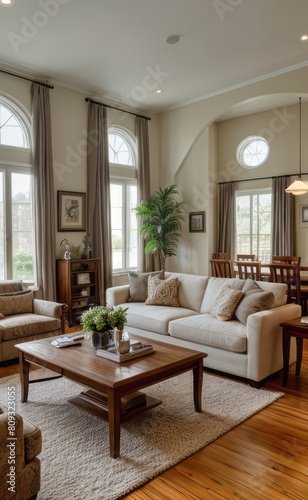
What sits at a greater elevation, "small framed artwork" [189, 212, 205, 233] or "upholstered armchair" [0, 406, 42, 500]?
"small framed artwork" [189, 212, 205, 233]

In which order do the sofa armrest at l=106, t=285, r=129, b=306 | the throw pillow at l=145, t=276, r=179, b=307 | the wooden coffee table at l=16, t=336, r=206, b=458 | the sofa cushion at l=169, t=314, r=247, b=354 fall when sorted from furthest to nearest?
the sofa armrest at l=106, t=285, r=129, b=306, the throw pillow at l=145, t=276, r=179, b=307, the sofa cushion at l=169, t=314, r=247, b=354, the wooden coffee table at l=16, t=336, r=206, b=458

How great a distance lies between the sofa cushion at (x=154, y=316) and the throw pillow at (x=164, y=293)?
0.27ft

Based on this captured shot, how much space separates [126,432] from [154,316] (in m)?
1.72

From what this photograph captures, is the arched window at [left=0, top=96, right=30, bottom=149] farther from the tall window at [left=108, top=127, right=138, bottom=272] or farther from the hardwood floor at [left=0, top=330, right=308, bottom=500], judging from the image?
the hardwood floor at [left=0, top=330, right=308, bottom=500]

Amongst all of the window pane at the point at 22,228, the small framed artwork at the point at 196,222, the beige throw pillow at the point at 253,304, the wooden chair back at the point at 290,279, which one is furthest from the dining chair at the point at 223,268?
the window pane at the point at 22,228

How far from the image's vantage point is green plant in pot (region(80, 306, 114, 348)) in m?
2.90

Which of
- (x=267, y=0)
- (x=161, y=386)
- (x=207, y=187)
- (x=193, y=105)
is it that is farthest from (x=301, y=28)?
(x=161, y=386)

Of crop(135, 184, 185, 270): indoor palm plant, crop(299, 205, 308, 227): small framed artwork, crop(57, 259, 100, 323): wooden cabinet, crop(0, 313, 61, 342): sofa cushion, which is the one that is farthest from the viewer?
crop(135, 184, 185, 270): indoor palm plant

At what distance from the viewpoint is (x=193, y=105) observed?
6.82 m

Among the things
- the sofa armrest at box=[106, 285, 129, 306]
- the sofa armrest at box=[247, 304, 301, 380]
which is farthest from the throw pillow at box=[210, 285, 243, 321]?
the sofa armrest at box=[106, 285, 129, 306]

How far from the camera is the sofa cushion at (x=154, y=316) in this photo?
13.5 ft

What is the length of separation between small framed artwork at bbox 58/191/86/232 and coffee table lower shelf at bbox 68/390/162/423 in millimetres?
3432

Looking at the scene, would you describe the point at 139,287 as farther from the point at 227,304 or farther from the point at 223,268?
the point at 223,268

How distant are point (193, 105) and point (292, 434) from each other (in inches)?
227
